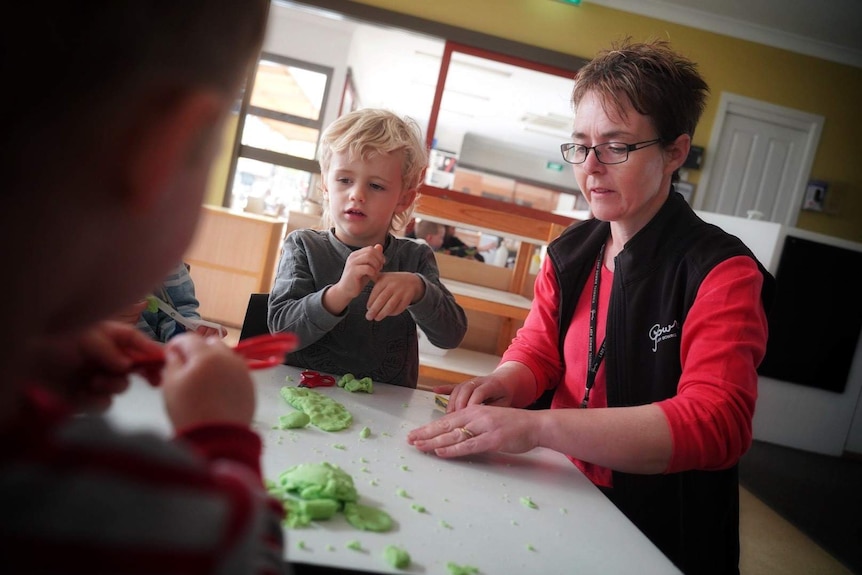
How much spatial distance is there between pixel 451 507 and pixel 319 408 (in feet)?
1.09

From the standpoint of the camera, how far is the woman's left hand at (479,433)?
95cm

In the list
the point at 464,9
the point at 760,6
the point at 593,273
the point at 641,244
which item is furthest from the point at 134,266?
the point at 760,6

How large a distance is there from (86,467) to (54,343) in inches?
2.8

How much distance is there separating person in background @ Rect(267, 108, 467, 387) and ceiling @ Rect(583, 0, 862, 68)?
4.28m

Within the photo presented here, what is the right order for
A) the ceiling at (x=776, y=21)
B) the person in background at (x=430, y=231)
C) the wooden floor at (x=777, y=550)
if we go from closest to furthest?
the wooden floor at (x=777, y=550) → the person in background at (x=430, y=231) → the ceiling at (x=776, y=21)

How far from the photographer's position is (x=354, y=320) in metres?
1.57

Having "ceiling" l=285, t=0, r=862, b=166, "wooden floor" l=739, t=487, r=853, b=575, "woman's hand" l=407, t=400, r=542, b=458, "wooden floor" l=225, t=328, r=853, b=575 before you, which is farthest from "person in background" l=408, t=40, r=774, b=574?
"wooden floor" l=739, t=487, r=853, b=575

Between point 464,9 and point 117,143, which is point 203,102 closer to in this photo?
point 117,143

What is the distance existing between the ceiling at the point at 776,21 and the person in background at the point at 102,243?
5.51 m

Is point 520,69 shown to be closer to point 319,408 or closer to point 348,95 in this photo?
point 348,95

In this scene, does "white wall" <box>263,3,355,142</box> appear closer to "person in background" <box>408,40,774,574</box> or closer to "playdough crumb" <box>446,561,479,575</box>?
"person in background" <box>408,40,774,574</box>

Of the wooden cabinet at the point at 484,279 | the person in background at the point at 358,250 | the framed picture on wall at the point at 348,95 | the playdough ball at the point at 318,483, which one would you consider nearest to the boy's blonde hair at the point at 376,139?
the person in background at the point at 358,250

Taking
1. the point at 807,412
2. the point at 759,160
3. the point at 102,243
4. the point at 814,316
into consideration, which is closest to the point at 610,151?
the point at 102,243

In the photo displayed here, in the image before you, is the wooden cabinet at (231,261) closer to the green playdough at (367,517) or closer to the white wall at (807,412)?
the white wall at (807,412)
